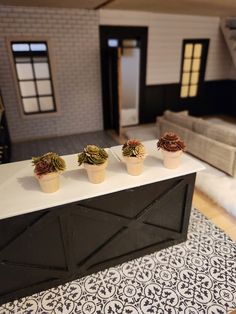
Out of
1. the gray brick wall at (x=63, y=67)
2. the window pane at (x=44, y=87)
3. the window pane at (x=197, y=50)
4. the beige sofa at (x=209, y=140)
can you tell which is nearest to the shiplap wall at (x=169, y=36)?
the window pane at (x=197, y=50)

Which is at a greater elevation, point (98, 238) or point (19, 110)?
point (19, 110)

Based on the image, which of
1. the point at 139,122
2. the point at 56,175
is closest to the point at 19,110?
the point at 139,122

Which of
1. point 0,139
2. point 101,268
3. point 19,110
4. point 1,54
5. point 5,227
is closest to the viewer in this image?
point 5,227

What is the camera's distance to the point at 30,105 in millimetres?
5180

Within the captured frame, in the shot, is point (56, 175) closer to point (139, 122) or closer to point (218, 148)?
point (218, 148)

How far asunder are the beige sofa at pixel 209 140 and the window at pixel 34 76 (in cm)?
278

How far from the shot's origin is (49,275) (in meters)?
1.95

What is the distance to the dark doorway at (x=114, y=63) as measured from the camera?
5027mm

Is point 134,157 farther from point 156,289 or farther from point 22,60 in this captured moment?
point 22,60

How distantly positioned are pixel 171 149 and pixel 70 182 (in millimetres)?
866

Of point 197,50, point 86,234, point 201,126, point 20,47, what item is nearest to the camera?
point 86,234

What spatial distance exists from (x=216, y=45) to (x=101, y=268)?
21.6ft

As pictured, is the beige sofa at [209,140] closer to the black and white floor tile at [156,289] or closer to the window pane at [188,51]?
the black and white floor tile at [156,289]

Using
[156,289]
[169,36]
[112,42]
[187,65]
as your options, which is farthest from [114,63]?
[156,289]
